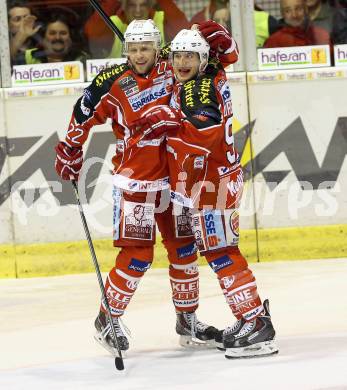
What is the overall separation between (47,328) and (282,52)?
329 cm

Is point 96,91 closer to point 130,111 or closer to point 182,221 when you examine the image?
point 130,111

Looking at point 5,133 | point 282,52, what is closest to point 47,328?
point 5,133

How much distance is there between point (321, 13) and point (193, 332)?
3815 millimetres

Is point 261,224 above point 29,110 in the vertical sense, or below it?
below

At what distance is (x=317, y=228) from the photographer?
984 cm

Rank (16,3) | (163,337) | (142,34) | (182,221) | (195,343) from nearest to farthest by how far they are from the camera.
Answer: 1. (142,34)
2. (182,221)
3. (195,343)
4. (163,337)
5. (16,3)

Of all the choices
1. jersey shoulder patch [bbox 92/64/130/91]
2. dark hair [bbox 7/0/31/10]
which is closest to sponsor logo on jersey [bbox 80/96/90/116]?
jersey shoulder patch [bbox 92/64/130/91]

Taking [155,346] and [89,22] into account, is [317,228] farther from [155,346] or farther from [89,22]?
[155,346]

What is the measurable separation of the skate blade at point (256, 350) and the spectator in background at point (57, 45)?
3.94 meters

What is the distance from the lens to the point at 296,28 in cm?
992

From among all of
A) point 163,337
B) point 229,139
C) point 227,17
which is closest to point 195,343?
point 163,337

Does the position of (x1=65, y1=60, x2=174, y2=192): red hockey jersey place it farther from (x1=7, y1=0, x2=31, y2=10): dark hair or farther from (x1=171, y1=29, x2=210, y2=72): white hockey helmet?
(x1=7, y1=0, x2=31, y2=10): dark hair

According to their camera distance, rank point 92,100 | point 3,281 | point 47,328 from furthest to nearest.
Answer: point 3,281, point 47,328, point 92,100

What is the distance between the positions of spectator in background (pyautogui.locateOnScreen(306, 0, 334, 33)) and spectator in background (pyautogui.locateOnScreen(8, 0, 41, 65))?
212 centimetres
